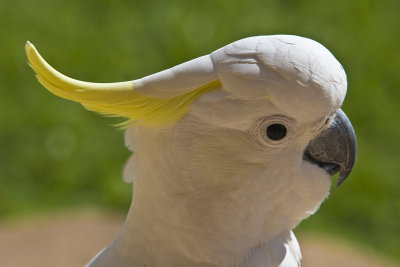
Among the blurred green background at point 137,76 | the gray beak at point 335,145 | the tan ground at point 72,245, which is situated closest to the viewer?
the gray beak at point 335,145

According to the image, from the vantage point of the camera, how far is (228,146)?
1824 mm

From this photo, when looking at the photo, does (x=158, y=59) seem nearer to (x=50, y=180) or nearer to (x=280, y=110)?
(x=50, y=180)

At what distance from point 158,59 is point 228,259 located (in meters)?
3.74

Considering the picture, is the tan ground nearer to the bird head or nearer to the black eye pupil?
the bird head

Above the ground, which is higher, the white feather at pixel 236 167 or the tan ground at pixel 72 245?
the white feather at pixel 236 167

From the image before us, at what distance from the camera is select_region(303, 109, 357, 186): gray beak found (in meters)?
1.87

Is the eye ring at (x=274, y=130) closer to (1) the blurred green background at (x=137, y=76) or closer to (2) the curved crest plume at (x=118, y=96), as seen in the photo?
(2) the curved crest plume at (x=118, y=96)

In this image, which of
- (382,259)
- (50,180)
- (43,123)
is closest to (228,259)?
(382,259)

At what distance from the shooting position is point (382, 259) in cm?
407

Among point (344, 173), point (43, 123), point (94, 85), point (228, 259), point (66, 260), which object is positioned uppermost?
point (94, 85)

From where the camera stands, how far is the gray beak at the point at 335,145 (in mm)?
1870

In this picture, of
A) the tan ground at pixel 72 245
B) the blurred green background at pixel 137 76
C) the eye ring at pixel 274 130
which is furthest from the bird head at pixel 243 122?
the blurred green background at pixel 137 76

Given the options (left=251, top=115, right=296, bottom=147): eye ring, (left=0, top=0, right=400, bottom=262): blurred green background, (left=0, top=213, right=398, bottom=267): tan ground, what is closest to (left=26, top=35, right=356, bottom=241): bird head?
(left=251, top=115, right=296, bottom=147): eye ring

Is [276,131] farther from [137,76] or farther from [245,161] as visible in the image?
[137,76]
